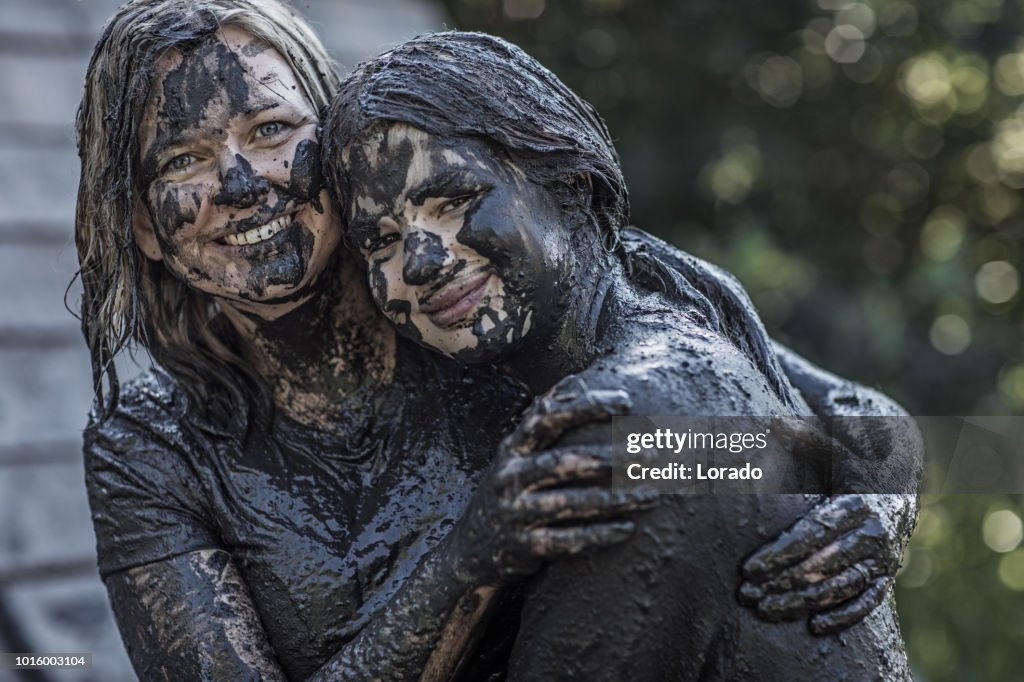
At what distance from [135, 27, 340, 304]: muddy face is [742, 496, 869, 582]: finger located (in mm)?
1000

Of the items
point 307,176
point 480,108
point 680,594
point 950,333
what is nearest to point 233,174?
point 307,176

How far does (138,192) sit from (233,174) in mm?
240

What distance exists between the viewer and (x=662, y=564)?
2018 millimetres

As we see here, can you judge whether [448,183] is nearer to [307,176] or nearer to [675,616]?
[307,176]

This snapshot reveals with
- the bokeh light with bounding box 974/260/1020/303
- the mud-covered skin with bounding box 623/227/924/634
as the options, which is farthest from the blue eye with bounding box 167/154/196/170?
the bokeh light with bounding box 974/260/1020/303

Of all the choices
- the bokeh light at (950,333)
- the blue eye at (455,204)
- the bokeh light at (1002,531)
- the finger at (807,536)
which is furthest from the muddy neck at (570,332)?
the bokeh light at (1002,531)

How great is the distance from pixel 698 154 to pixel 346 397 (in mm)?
4455

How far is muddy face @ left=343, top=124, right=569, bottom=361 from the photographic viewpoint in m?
2.21

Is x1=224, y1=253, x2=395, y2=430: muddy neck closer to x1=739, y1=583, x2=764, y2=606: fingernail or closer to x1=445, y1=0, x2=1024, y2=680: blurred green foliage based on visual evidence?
x1=739, y1=583, x2=764, y2=606: fingernail

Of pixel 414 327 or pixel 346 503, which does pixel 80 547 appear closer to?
pixel 346 503

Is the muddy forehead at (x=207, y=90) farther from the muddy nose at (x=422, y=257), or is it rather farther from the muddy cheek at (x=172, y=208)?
the muddy nose at (x=422, y=257)

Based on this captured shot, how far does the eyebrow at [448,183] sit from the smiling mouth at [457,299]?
145mm

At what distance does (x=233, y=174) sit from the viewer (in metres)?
2.44

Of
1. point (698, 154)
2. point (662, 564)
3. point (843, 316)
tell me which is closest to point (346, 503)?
point (662, 564)
